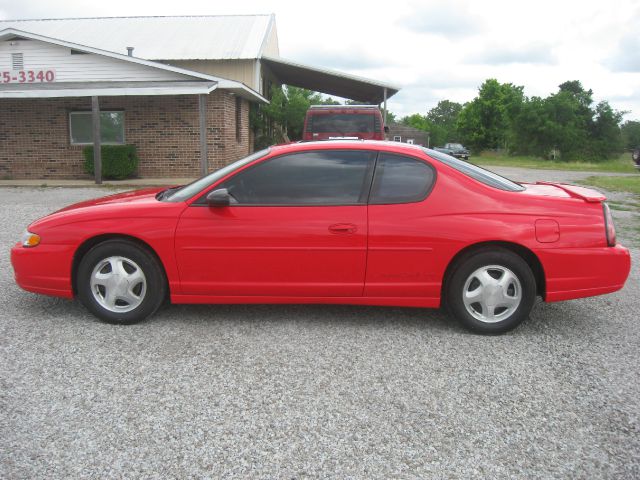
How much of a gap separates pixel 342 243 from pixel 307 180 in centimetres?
57

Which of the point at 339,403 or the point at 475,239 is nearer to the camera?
the point at 339,403

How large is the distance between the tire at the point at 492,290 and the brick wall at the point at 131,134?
15.8 metres

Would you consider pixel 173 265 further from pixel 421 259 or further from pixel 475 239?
pixel 475 239

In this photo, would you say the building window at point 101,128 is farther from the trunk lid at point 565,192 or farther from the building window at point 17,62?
the trunk lid at point 565,192

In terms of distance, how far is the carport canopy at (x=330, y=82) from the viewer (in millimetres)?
24609

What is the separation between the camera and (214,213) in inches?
180

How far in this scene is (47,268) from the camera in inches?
185

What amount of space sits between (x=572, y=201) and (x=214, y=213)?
8.75ft

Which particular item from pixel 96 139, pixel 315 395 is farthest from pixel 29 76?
pixel 315 395

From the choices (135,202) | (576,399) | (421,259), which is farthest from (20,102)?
(576,399)

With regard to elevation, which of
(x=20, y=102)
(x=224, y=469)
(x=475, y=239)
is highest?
(x=20, y=102)

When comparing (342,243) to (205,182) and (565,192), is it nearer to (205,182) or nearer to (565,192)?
(205,182)

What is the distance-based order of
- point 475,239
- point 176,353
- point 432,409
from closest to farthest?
point 432,409 < point 176,353 < point 475,239

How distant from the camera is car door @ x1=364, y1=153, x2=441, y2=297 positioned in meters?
4.47
